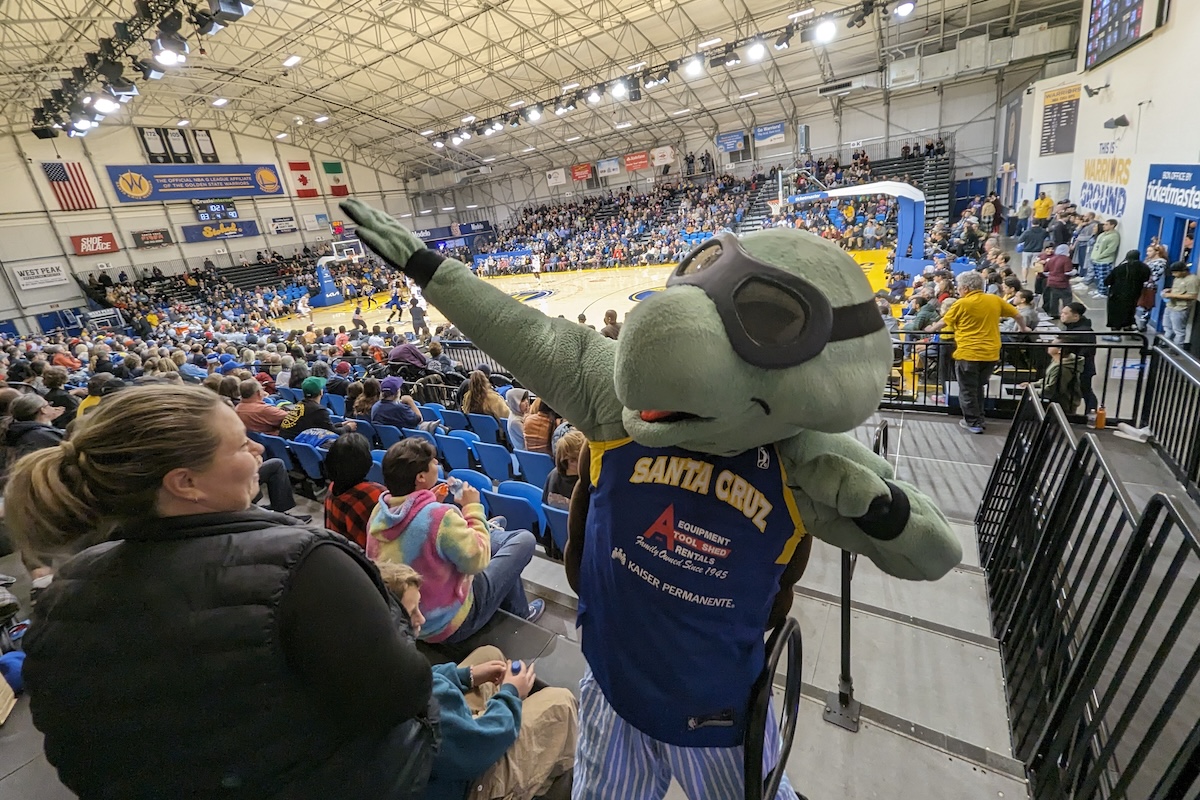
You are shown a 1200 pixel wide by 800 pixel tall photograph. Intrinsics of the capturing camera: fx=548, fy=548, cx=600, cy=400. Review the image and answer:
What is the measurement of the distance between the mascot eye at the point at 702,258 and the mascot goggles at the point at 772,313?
5 cm

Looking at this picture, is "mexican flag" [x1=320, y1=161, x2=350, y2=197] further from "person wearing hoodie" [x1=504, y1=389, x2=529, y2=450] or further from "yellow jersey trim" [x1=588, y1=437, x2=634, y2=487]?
"yellow jersey trim" [x1=588, y1=437, x2=634, y2=487]

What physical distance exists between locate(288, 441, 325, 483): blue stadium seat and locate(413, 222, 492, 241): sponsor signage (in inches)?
1267

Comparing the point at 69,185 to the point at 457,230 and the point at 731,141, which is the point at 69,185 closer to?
the point at 457,230

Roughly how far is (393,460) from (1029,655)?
2675 mm

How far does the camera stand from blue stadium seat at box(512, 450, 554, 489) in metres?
3.90

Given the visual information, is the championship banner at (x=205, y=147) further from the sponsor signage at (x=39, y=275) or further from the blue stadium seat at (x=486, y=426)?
the blue stadium seat at (x=486, y=426)

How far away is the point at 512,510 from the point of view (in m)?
3.31

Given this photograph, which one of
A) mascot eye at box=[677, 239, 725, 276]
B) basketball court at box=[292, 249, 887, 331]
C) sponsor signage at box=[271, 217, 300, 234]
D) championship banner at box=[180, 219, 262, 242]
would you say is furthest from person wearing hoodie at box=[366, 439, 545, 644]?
sponsor signage at box=[271, 217, 300, 234]

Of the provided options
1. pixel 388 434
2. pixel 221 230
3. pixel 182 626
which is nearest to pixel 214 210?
pixel 221 230

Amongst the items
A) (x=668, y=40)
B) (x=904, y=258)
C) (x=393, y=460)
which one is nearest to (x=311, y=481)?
(x=393, y=460)

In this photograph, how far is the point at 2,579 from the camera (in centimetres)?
295

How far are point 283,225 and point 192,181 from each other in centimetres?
451

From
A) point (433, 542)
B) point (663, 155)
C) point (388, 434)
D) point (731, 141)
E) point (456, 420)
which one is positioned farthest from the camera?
point (663, 155)

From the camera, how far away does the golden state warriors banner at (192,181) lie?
2381 centimetres
